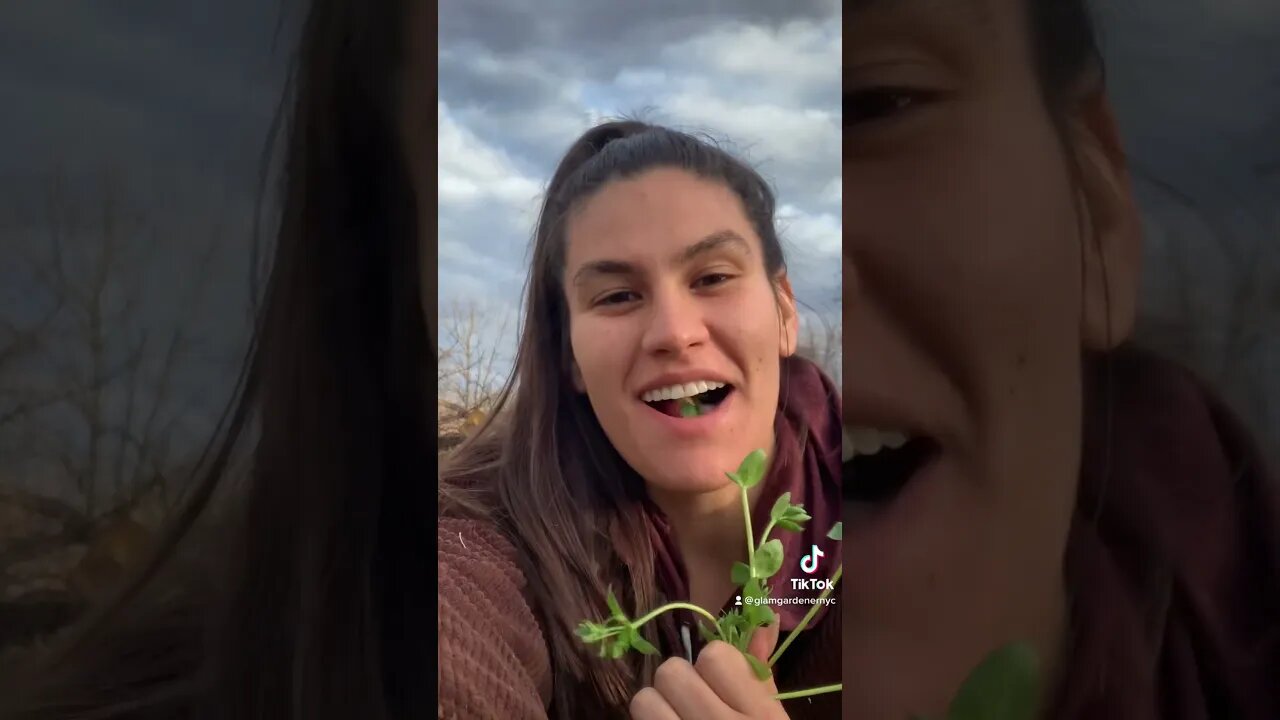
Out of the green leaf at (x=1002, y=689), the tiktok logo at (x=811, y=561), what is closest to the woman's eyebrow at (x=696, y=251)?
the tiktok logo at (x=811, y=561)

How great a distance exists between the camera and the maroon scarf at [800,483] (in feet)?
7.38

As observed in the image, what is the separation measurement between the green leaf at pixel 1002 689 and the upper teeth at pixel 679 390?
3.00 ft

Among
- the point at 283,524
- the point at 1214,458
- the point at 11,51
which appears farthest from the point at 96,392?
the point at 1214,458

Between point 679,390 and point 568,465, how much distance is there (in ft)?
1.09

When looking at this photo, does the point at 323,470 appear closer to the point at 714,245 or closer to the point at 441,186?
the point at 441,186

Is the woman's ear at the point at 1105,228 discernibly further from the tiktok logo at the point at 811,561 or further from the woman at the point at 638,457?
the tiktok logo at the point at 811,561

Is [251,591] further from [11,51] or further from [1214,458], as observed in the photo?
[1214,458]

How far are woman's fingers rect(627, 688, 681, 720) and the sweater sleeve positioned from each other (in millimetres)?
212

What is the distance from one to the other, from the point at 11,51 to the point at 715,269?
72.4 inches

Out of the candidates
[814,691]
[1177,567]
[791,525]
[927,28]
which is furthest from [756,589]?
[927,28]

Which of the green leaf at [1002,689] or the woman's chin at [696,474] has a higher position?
the woman's chin at [696,474]

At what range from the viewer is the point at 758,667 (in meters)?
2.23

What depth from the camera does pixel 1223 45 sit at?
2.26 m

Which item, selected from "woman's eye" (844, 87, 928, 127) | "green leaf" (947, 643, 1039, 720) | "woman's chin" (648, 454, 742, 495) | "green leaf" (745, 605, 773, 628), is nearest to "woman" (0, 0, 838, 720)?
"woman's chin" (648, 454, 742, 495)
